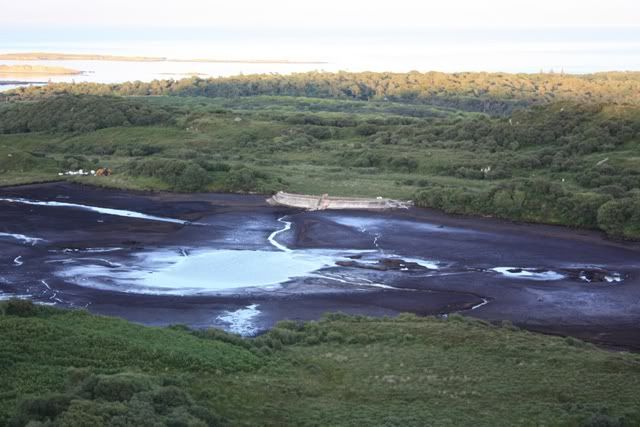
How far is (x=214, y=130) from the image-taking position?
110062mm

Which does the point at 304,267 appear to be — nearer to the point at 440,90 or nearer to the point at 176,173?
the point at 176,173

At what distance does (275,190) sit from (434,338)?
1727 inches

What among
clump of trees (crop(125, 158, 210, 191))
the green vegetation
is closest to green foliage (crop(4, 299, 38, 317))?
the green vegetation

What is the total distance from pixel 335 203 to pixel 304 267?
20.2 metres

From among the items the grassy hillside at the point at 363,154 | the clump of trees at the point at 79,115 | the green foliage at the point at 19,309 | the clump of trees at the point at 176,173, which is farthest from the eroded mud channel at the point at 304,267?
the clump of trees at the point at 79,115

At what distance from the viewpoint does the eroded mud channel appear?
38.3 meters

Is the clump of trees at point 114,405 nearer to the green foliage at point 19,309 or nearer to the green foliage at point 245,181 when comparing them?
the green foliage at point 19,309

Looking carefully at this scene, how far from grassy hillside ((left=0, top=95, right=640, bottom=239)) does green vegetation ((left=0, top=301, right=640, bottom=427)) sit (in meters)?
31.9

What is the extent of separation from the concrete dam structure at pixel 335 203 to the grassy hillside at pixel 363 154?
9.16 feet

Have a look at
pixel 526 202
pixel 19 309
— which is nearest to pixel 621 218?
pixel 526 202

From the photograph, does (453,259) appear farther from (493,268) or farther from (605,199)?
(605,199)

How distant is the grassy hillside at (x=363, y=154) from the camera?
63.9 m

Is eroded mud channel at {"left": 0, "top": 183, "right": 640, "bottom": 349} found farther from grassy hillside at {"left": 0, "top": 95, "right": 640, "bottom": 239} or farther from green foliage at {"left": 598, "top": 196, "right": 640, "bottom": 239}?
grassy hillside at {"left": 0, "top": 95, "right": 640, "bottom": 239}

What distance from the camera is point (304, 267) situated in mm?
46688
